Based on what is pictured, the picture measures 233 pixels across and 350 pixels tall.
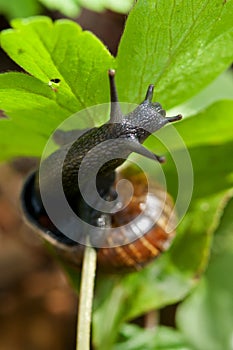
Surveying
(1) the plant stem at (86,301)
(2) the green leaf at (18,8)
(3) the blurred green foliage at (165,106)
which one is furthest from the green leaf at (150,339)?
(2) the green leaf at (18,8)

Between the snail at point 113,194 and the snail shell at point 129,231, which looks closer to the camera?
the snail at point 113,194

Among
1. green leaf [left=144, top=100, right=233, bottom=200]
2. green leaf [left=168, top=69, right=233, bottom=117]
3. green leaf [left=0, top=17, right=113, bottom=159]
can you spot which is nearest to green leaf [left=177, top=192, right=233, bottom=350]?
green leaf [left=144, top=100, right=233, bottom=200]

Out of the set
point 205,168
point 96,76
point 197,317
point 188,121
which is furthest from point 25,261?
point 96,76

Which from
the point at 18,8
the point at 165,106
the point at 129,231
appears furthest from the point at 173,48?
the point at 18,8

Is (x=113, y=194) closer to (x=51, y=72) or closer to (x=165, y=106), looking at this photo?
(x=165, y=106)

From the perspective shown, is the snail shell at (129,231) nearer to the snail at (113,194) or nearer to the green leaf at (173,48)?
the snail at (113,194)

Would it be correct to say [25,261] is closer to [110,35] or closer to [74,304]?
[74,304]

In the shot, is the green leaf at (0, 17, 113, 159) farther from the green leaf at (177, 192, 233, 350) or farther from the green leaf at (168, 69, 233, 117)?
the green leaf at (177, 192, 233, 350)
